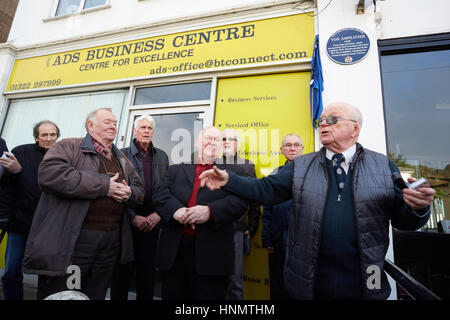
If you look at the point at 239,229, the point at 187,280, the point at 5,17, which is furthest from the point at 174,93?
the point at 5,17

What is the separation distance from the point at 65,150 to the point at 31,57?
5.12 meters

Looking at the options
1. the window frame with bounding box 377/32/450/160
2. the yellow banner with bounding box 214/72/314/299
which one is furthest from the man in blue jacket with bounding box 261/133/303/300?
the window frame with bounding box 377/32/450/160

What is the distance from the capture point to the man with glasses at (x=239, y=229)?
250 cm

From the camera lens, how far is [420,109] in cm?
290

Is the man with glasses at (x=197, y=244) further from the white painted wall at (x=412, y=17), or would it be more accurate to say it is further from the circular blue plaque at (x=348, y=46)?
the white painted wall at (x=412, y=17)

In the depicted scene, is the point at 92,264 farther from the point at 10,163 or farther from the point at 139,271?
the point at 10,163

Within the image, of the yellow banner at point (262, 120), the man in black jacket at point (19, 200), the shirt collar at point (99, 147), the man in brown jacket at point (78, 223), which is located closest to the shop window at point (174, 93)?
the yellow banner at point (262, 120)

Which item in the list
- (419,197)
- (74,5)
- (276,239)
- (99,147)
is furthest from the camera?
(74,5)

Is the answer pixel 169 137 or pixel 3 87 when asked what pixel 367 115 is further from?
pixel 3 87

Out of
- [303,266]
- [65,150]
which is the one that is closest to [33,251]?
[65,150]

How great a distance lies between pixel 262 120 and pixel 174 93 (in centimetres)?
174

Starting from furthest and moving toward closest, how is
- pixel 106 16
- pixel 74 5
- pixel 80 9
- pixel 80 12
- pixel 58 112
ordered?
1. pixel 74 5
2. pixel 80 9
3. pixel 80 12
4. pixel 106 16
5. pixel 58 112

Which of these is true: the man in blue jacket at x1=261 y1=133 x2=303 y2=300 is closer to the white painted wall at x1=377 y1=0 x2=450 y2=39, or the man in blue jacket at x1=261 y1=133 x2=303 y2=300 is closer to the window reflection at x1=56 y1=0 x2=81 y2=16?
the white painted wall at x1=377 y1=0 x2=450 y2=39

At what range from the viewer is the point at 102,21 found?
15.9 feet
